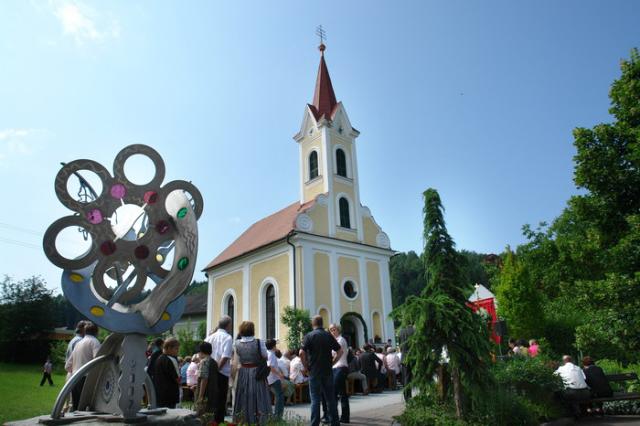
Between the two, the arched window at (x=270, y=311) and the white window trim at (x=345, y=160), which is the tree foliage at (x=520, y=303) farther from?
the arched window at (x=270, y=311)

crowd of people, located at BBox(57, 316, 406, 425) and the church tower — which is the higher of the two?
the church tower

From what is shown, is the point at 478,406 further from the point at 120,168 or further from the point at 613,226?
the point at 613,226

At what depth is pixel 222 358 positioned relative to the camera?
757 centimetres

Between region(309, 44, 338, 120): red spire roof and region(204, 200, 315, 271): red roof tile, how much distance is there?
607 cm

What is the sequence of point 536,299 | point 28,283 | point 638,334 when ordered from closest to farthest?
1. point 638,334
2. point 536,299
3. point 28,283

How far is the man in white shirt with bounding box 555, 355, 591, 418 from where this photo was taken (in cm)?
884

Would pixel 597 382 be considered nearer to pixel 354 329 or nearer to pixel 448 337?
pixel 448 337

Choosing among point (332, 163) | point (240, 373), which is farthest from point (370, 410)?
point (332, 163)

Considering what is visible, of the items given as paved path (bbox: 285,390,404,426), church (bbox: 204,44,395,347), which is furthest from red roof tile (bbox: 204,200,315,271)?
paved path (bbox: 285,390,404,426)

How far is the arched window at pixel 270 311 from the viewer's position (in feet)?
79.3

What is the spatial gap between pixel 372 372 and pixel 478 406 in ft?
21.4

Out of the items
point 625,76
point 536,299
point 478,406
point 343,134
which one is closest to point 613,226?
point 625,76

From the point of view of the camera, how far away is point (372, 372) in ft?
42.9

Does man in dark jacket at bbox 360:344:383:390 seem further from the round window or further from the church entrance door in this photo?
the round window
